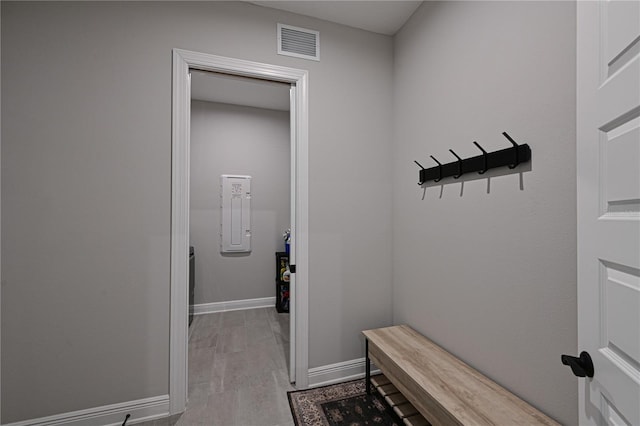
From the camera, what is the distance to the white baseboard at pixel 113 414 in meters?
1.59

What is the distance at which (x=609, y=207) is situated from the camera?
0.68 m

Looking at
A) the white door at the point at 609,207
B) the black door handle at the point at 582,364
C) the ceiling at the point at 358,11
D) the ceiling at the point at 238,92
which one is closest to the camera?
the white door at the point at 609,207

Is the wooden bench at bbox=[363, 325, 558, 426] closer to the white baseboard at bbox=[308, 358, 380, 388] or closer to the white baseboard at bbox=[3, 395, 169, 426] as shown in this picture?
the white baseboard at bbox=[308, 358, 380, 388]

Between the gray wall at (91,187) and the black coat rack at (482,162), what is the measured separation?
139cm

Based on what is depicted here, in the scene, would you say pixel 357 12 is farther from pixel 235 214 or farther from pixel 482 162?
pixel 235 214

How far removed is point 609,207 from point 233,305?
3899mm

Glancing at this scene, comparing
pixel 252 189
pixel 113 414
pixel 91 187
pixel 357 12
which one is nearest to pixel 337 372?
pixel 113 414

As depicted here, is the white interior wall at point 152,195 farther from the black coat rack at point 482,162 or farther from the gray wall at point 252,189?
the gray wall at point 252,189

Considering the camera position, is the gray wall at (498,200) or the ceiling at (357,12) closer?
the gray wall at (498,200)

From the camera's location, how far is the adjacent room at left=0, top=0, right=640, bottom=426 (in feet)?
2.49

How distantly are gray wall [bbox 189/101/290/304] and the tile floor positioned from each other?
554 mm

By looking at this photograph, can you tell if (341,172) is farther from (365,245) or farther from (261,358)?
(261,358)

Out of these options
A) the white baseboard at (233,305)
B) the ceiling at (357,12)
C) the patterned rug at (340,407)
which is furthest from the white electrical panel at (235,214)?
the patterned rug at (340,407)

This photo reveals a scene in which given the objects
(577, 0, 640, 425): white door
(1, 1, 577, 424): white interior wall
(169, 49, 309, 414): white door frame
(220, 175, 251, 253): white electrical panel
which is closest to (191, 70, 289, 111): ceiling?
(220, 175, 251, 253): white electrical panel
